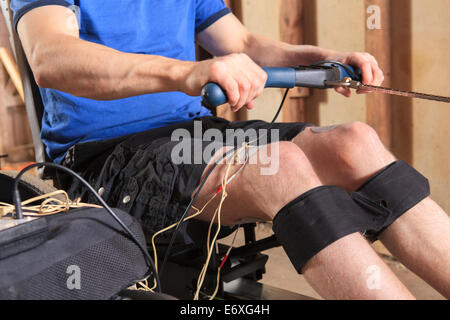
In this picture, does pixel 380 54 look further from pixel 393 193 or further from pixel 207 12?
pixel 393 193

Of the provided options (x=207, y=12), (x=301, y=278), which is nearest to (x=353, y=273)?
(x=207, y=12)

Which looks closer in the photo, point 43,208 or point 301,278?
point 43,208

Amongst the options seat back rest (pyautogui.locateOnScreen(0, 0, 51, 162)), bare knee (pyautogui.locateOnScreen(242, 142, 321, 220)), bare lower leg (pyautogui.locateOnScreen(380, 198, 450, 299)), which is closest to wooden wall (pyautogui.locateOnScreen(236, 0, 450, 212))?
bare lower leg (pyautogui.locateOnScreen(380, 198, 450, 299))

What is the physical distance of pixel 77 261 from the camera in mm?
598

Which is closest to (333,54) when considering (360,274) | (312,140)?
(312,140)

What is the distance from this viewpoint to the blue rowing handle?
72cm

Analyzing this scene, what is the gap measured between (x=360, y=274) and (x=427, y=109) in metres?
1.17

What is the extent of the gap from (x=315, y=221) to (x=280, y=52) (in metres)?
0.75

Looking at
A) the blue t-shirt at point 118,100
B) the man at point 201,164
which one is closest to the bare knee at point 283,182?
the man at point 201,164

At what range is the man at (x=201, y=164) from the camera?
0.70 meters

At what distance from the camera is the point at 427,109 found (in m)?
1.67

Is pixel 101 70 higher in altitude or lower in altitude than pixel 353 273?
higher

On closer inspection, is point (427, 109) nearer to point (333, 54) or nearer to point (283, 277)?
point (333, 54)
